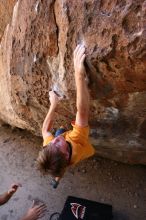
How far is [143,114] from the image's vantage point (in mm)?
2613

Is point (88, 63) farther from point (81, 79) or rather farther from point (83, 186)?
point (83, 186)

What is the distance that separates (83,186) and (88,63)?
2004mm

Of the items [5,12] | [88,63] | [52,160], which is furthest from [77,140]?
[5,12]

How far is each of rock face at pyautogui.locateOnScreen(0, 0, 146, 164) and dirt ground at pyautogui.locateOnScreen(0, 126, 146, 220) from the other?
0.37m

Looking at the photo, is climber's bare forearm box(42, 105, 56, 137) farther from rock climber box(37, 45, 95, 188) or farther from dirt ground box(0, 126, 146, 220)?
dirt ground box(0, 126, 146, 220)

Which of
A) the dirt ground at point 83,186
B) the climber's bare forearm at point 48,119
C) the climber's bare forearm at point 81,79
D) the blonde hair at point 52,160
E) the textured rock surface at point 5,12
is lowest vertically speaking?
the dirt ground at point 83,186

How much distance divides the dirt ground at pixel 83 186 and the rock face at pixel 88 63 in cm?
37

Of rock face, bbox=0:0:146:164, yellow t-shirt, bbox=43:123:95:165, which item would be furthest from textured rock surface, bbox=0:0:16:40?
yellow t-shirt, bbox=43:123:95:165

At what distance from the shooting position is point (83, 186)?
12.2 feet

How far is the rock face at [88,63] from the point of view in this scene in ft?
6.17

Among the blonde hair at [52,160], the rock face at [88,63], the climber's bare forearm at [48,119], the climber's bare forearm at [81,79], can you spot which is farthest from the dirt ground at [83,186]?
the climber's bare forearm at [81,79]

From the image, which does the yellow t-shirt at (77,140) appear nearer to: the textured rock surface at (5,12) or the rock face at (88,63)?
the rock face at (88,63)

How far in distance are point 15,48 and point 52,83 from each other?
0.43m

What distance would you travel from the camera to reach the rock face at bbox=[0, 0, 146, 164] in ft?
6.17
